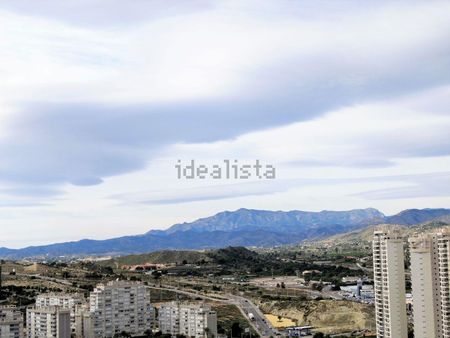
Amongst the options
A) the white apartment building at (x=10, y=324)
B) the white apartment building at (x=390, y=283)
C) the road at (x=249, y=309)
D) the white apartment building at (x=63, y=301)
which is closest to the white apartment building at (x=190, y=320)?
the road at (x=249, y=309)

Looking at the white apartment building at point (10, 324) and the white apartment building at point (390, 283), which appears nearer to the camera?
the white apartment building at point (390, 283)

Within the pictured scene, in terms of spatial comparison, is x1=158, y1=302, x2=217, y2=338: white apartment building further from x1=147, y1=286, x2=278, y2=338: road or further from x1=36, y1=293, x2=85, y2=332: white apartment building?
x1=36, y1=293, x2=85, y2=332: white apartment building

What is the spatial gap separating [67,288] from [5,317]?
18033mm

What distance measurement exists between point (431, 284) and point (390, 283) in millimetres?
2120

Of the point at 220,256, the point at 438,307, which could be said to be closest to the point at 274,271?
the point at 220,256

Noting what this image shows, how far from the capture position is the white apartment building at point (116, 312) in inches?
1458

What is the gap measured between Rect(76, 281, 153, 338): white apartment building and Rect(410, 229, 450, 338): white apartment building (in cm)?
1715

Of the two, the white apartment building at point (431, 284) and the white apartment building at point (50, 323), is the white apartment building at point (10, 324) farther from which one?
the white apartment building at point (431, 284)

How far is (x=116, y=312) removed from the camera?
125ft

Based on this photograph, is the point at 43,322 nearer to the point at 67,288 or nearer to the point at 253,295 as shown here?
the point at 67,288

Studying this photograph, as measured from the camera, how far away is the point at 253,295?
5062 centimetres

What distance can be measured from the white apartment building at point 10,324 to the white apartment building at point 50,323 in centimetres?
128

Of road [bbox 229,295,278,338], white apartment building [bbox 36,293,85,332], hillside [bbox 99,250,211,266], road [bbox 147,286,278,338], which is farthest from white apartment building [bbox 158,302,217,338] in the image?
hillside [bbox 99,250,211,266]

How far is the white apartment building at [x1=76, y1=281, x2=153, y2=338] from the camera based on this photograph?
37.0 m
